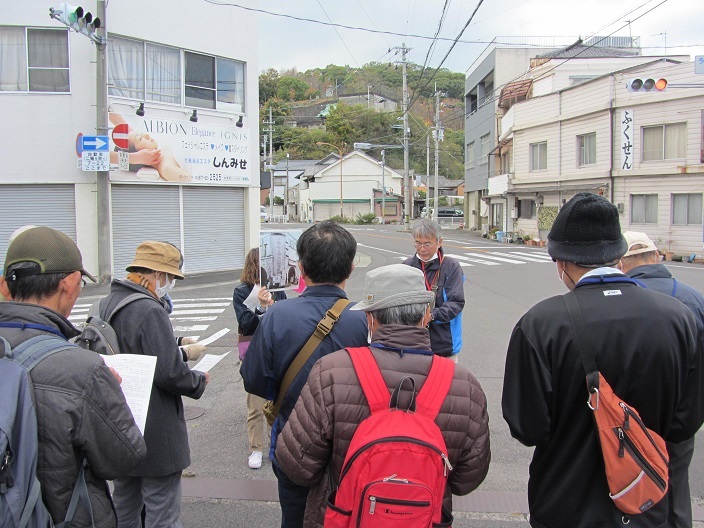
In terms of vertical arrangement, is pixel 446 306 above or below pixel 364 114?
below

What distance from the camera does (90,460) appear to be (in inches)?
75.9

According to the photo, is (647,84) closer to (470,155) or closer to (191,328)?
(191,328)

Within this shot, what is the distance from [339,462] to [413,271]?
31.0 inches

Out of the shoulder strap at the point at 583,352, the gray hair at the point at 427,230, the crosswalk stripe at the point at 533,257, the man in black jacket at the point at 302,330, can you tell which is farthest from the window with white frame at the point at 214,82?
the shoulder strap at the point at 583,352

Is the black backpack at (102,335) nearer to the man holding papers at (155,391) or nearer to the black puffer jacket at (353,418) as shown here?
the man holding papers at (155,391)

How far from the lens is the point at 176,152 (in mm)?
16531

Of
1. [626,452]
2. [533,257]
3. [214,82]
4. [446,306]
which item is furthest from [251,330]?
[533,257]

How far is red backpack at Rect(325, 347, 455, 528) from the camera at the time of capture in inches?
70.9

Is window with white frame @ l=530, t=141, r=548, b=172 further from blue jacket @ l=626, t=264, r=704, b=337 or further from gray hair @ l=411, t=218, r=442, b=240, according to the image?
blue jacket @ l=626, t=264, r=704, b=337

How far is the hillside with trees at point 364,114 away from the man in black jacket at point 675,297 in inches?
2037

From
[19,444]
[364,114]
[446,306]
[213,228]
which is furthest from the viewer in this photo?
[364,114]

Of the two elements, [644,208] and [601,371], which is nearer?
[601,371]

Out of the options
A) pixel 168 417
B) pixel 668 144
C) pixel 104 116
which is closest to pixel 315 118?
pixel 668 144

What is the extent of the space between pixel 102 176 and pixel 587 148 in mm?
22660
